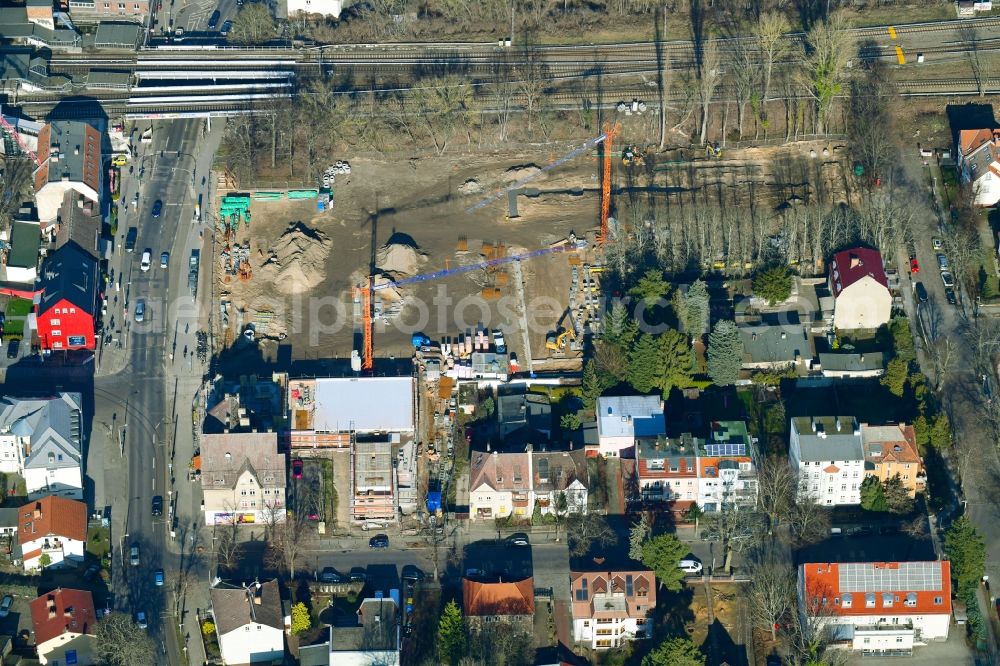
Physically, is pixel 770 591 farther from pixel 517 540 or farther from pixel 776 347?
pixel 776 347

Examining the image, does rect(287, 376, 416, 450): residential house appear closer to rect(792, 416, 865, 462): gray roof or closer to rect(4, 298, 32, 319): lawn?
rect(4, 298, 32, 319): lawn

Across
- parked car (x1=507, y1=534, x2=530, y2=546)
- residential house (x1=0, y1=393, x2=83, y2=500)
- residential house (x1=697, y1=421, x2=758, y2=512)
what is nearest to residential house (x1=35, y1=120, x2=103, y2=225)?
residential house (x1=0, y1=393, x2=83, y2=500)

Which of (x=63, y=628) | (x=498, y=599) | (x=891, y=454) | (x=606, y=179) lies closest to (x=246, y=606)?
(x=63, y=628)

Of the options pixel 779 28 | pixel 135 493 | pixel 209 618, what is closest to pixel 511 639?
pixel 209 618

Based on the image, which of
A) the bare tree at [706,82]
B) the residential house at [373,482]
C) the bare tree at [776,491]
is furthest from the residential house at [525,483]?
the bare tree at [706,82]

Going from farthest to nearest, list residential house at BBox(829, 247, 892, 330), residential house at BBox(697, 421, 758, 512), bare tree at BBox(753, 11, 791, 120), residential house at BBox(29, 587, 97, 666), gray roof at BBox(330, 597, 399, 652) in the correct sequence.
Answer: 1. bare tree at BBox(753, 11, 791, 120)
2. residential house at BBox(829, 247, 892, 330)
3. residential house at BBox(697, 421, 758, 512)
4. residential house at BBox(29, 587, 97, 666)
5. gray roof at BBox(330, 597, 399, 652)

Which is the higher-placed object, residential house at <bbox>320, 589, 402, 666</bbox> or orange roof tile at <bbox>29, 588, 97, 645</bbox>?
orange roof tile at <bbox>29, 588, 97, 645</bbox>

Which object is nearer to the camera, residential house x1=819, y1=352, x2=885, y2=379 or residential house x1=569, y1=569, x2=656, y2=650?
residential house x1=569, y1=569, x2=656, y2=650
